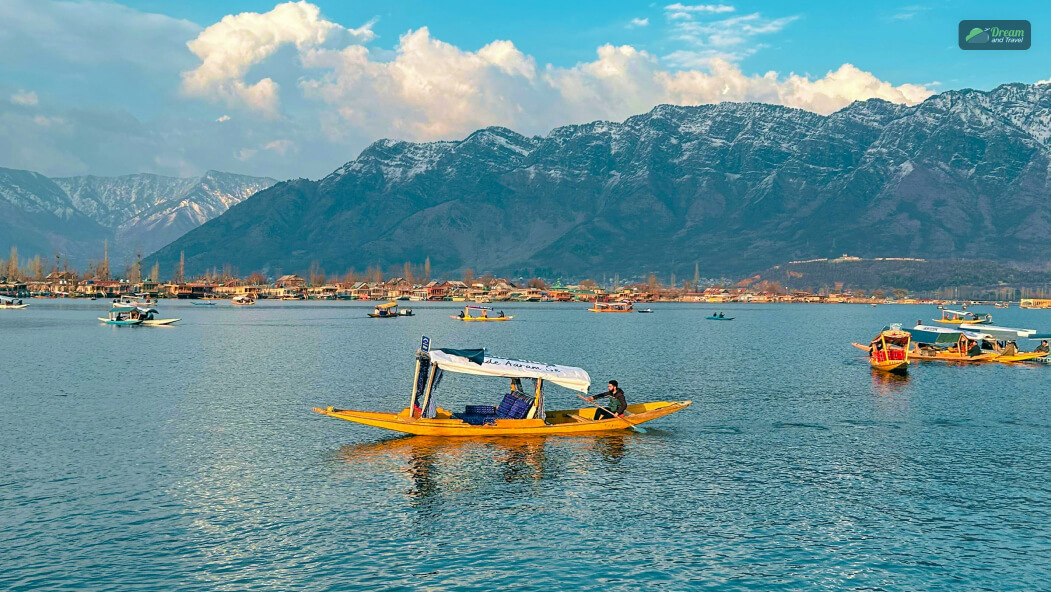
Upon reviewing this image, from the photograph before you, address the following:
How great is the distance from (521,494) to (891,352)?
69854 millimetres

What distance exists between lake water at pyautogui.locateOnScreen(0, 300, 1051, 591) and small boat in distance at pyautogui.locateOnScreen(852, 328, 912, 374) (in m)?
12.6

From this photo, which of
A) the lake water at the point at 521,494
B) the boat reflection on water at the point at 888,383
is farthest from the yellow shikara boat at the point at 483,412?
the boat reflection on water at the point at 888,383

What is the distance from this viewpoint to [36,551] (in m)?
31.2

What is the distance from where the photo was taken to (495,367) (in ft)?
168

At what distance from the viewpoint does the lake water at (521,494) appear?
30062 mm

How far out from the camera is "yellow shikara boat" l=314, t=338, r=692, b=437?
1975 inches

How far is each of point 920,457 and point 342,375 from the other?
2371 inches

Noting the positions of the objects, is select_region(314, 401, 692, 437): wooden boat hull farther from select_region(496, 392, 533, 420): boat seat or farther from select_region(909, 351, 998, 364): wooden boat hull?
select_region(909, 351, 998, 364): wooden boat hull

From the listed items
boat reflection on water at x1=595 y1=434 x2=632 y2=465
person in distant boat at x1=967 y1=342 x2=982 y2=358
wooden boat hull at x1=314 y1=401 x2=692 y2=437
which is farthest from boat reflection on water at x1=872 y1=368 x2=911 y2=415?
wooden boat hull at x1=314 y1=401 x2=692 y2=437

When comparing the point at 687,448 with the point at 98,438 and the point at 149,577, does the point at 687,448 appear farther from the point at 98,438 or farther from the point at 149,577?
the point at 98,438

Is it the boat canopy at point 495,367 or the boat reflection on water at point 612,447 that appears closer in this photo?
the boat reflection on water at point 612,447

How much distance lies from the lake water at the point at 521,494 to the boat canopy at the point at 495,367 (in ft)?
12.8

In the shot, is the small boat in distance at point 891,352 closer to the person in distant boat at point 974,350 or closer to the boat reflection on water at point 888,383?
the boat reflection on water at point 888,383

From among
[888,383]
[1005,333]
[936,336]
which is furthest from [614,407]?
[1005,333]
